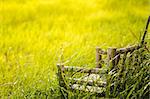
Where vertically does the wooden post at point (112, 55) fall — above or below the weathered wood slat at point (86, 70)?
above

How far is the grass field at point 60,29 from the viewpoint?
317cm

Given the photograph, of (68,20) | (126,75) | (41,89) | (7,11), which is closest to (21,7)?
(7,11)

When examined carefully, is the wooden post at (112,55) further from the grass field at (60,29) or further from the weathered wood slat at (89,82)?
the grass field at (60,29)

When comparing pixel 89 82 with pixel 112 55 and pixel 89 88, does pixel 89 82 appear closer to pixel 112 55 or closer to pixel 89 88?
pixel 89 88

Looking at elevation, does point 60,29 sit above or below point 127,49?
below

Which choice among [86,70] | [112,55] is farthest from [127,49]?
[86,70]

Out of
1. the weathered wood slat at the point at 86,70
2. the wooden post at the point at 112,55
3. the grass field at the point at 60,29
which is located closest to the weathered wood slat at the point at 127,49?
the wooden post at the point at 112,55

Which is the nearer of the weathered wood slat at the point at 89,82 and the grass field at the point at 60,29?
the weathered wood slat at the point at 89,82

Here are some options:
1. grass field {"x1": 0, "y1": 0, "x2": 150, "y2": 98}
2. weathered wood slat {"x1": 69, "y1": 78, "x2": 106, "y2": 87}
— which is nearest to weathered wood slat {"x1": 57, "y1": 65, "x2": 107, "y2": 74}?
weathered wood slat {"x1": 69, "y1": 78, "x2": 106, "y2": 87}

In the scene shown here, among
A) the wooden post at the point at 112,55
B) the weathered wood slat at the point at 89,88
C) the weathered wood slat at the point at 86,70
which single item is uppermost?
the wooden post at the point at 112,55

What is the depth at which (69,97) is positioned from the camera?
232cm

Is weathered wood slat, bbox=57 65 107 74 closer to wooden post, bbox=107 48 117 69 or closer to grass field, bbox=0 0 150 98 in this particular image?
wooden post, bbox=107 48 117 69

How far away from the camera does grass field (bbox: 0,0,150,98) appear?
3168 millimetres

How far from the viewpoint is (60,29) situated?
13.1 ft
